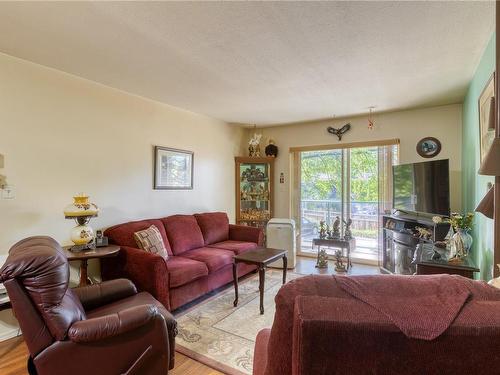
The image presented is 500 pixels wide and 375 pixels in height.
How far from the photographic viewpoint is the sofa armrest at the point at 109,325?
156cm

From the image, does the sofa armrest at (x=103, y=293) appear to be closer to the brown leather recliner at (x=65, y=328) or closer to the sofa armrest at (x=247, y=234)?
the brown leather recliner at (x=65, y=328)

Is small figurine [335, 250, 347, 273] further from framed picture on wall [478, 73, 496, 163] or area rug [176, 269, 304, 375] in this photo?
framed picture on wall [478, 73, 496, 163]

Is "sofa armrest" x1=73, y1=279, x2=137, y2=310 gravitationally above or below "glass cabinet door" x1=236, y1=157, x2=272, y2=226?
below

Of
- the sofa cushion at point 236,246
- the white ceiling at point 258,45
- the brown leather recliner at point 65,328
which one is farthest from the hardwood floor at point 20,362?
the white ceiling at point 258,45

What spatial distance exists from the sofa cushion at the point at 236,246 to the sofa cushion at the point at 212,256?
0.14m

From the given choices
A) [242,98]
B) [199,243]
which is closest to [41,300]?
[199,243]

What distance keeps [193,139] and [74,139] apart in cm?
179

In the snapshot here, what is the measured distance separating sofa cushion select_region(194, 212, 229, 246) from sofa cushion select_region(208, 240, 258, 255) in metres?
0.12

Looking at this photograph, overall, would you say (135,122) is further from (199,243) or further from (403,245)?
(403,245)

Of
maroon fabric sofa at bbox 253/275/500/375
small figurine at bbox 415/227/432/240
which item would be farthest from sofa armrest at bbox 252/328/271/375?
small figurine at bbox 415/227/432/240

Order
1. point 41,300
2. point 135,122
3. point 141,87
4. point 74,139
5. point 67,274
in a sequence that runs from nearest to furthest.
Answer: point 41,300 < point 67,274 < point 74,139 < point 141,87 < point 135,122

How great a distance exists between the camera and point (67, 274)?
5.34 feet

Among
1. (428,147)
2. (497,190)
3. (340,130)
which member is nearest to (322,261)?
(340,130)

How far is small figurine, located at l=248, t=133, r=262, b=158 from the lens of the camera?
5.49 m
